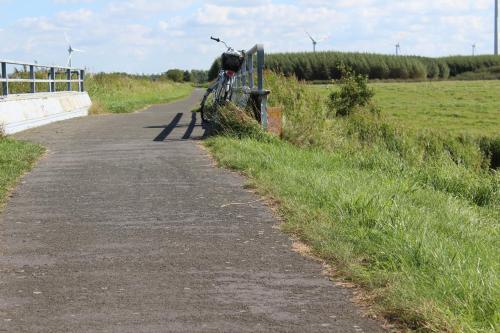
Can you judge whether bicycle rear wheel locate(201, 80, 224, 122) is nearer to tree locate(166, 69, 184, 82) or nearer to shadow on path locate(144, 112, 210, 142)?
shadow on path locate(144, 112, 210, 142)

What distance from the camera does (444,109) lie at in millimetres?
46500

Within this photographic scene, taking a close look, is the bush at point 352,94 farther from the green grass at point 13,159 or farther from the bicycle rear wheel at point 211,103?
the green grass at point 13,159

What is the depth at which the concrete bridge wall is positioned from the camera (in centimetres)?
1656

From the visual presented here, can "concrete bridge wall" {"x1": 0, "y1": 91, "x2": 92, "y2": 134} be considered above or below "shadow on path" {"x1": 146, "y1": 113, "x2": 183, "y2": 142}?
above

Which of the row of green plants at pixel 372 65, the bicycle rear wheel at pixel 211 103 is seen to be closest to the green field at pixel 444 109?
the bicycle rear wheel at pixel 211 103

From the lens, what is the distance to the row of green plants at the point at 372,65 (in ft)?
353

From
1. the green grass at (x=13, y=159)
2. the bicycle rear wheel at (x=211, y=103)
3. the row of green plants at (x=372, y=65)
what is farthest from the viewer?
the row of green plants at (x=372, y=65)

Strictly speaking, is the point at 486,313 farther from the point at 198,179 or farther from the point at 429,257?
the point at 198,179

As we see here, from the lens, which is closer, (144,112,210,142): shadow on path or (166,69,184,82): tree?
(144,112,210,142): shadow on path

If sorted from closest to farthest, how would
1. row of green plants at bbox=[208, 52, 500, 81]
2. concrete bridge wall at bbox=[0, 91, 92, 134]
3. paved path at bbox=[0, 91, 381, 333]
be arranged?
paved path at bbox=[0, 91, 381, 333] → concrete bridge wall at bbox=[0, 91, 92, 134] → row of green plants at bbox=[208, 52, 500, 81]

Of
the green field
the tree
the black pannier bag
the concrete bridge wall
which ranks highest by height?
the tree

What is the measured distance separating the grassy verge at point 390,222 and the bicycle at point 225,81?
2.71 m

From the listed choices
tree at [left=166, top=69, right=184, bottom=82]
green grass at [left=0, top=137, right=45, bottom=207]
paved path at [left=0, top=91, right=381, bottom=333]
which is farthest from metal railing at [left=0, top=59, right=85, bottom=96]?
tree at [left=166, top=69, right=184, bottom=82]

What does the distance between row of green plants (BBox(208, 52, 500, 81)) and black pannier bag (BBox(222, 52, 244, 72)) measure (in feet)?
281
